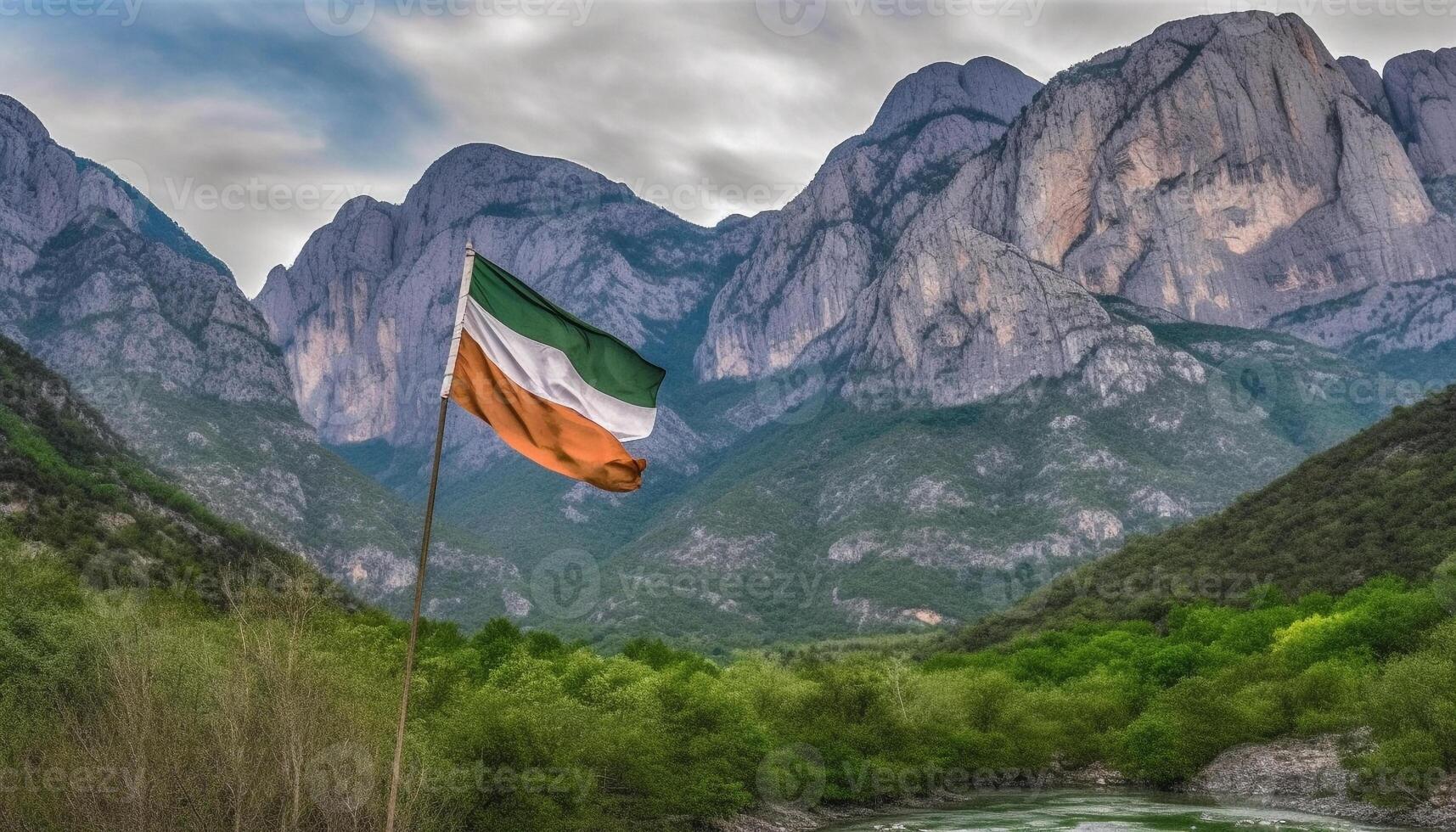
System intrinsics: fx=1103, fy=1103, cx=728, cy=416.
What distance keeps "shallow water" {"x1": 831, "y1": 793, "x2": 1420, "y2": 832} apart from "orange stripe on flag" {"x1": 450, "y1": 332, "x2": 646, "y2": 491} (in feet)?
142

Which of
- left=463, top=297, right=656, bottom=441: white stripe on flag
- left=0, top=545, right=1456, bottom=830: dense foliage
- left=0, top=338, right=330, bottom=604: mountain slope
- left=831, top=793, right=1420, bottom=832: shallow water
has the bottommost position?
left=831, top=793, right=1420, bottom=832: shallow water

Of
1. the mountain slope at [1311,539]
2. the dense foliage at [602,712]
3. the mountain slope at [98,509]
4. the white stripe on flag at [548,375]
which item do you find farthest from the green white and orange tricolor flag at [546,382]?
the mountain slope at [1311,539]

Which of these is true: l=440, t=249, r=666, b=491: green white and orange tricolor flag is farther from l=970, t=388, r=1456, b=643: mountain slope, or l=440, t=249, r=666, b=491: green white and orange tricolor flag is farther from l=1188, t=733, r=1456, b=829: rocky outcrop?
l=970, t=388, r=1456, b=643: mountain slope

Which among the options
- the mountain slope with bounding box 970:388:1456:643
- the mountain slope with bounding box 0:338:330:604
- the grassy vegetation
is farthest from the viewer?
the mountain slope with bounding box 970:388:1456:643

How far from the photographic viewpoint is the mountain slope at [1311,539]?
322 ft

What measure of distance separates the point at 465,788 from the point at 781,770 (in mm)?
33782

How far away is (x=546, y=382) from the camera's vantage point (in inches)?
700

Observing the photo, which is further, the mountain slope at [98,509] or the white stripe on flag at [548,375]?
the mountain slope at [98,509]

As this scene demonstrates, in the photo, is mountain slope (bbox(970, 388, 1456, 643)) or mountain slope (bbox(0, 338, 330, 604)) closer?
mountain slope (bbox(0, 338, 330, 604))

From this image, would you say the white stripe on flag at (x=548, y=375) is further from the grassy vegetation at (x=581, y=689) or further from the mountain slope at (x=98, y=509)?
the mountain slope at (x=98, y=509)

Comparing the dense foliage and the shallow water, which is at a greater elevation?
the dense foliage

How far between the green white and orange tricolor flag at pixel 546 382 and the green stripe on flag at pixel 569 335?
14 millimetres

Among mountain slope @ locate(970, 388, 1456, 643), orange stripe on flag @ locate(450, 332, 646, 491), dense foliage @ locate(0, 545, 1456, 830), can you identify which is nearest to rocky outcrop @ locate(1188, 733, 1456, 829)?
dense foliage @ locate(0, 545, 1456, 830)

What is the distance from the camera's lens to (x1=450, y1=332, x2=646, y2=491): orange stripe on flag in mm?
17125
